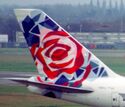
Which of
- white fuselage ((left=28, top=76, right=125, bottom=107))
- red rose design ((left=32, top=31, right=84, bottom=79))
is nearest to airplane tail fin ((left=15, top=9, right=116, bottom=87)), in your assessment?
red rose design ((left=32, top=31, right=84, bottom=79))

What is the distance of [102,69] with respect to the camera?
23.4 meters

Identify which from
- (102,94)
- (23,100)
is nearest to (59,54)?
(102,94)

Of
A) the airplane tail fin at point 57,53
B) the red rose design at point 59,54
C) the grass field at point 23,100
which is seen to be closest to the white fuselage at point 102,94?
the airplane tail fin at point 57,53

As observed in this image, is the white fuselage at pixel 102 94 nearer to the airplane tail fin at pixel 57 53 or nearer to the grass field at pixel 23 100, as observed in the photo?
the airplane tail fin at pixel 57 53

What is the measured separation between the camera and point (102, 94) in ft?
75.0

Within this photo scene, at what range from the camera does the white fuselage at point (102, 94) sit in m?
22.7

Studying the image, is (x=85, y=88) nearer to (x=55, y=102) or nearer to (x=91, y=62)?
(x=91, y=62)

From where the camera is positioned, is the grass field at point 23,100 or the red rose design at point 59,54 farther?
the grass field at point 23,100

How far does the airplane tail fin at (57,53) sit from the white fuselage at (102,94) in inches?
15.1

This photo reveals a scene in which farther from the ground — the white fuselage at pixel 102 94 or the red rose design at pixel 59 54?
the red rose design at pixel 59 54

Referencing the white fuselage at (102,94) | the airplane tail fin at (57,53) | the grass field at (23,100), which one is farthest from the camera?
the grass field at (23,100)

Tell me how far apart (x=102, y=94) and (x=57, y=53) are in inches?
91.0

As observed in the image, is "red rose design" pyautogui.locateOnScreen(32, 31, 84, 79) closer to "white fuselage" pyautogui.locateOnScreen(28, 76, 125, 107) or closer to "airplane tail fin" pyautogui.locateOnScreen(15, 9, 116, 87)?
"airplane tail fin" pyautogui.locateOnScreen(15, 9, 116, 87)

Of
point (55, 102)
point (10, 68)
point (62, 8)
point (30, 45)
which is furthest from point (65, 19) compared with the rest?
point (30, 45)
